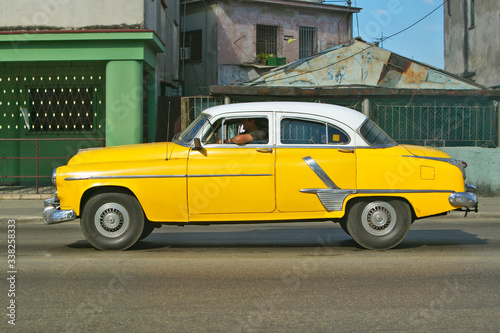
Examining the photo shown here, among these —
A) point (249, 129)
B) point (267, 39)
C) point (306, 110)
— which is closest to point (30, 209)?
point (249, 129)

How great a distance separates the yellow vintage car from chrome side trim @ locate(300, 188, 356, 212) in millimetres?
12

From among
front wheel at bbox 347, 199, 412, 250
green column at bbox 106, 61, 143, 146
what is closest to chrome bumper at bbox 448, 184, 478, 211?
front wheel at bbox 347, 199, 412, 250

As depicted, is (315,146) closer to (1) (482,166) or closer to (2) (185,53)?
(1) (482,166)

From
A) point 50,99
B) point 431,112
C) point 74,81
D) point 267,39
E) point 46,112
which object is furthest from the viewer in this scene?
point 267,39

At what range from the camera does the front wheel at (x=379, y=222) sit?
25.4 feet

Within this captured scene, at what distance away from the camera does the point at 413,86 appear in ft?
60.0

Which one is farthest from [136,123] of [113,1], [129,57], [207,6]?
[207,6]

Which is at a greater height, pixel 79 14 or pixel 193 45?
pixel 193 45

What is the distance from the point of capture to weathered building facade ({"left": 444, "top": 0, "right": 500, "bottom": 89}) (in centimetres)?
2619

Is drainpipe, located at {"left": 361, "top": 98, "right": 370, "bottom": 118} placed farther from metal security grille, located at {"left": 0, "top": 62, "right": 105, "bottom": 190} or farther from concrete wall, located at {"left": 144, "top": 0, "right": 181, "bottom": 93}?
metal security grille, located at {"left": 0, "top": 62, "right": 105, "bottom": 190}

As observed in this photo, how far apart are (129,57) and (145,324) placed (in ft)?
38.1

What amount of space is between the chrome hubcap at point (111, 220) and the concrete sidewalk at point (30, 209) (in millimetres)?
4810

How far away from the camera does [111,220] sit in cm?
769

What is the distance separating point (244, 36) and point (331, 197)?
21.8 meters
